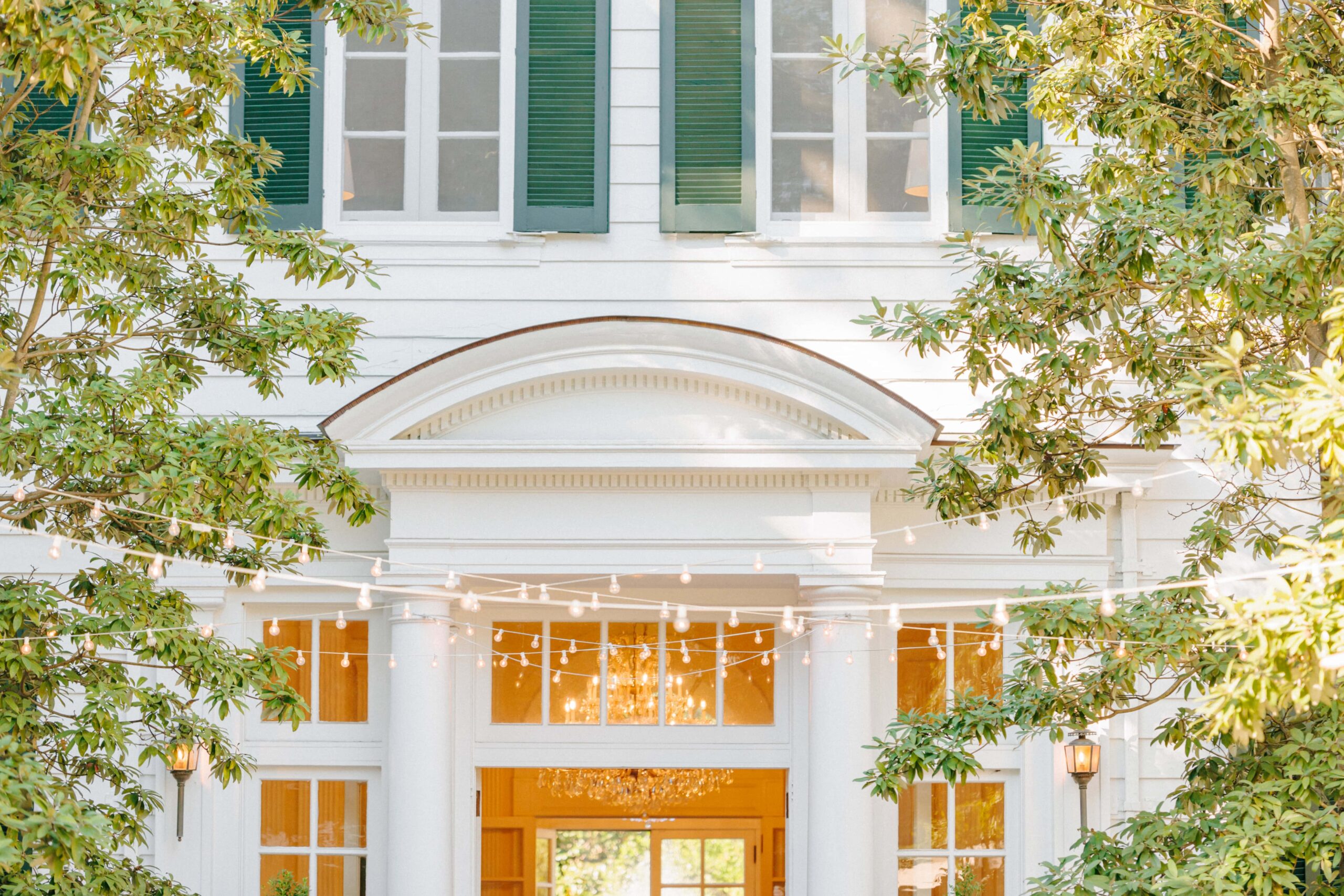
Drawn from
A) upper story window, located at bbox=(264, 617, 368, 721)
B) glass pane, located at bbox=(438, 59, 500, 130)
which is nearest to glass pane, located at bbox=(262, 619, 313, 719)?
upper story window, located at bbox=(264, 617, 368, 721)

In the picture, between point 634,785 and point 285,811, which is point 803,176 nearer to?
point 285,811

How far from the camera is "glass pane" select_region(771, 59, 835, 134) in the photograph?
7.74 m

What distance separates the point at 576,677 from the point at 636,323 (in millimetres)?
1924

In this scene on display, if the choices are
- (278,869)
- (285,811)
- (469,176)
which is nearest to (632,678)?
(285,811)

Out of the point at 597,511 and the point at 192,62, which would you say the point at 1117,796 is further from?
the point at 192,62

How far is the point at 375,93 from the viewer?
774 centimetres

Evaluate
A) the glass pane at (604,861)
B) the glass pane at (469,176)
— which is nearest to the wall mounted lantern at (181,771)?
the glass pane at (469,176)

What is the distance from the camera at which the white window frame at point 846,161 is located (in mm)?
7617

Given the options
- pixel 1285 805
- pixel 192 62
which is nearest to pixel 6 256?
pixel 192 62

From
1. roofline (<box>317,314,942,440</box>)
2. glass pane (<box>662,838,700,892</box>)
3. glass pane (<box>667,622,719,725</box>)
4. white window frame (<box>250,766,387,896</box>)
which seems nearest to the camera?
roofline (<box>317,314,942,440</box>)

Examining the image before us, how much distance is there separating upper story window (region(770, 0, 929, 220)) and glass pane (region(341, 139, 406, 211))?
1.92 meters

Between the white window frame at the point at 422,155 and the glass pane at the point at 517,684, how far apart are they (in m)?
2.06

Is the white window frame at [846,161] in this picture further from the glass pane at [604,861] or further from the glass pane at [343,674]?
the glass pane at [604,861]

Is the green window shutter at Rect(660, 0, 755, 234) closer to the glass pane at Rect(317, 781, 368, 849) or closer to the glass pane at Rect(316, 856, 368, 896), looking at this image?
the glass pane at Rect(317, 781, 368, 849)
